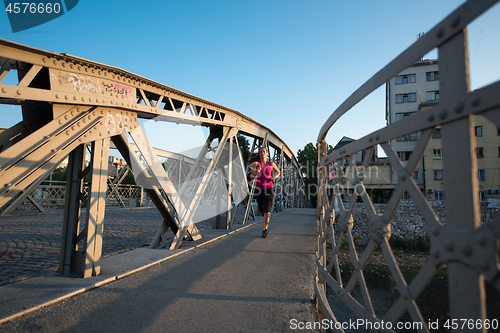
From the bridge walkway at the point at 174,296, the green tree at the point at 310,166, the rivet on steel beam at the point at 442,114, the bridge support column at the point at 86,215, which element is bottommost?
the bridge walkway at the point at 174,296

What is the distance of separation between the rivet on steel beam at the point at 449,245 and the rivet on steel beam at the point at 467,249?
0.04m

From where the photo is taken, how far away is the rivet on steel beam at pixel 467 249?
89cm

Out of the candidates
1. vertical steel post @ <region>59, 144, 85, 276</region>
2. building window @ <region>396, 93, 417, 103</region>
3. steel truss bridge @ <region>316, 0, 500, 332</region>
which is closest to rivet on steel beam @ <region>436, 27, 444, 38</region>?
steel truss bridge @ <region>316, 0, 500, 332</region>

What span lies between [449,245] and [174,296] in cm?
239

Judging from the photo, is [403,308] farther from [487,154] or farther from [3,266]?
[3,266]

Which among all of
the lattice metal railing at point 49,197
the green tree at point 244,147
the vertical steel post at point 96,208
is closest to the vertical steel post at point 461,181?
Answer: the vertical steel post at point 96,208

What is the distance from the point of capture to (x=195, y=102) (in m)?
5.29

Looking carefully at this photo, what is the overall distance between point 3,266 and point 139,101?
2.98 metres

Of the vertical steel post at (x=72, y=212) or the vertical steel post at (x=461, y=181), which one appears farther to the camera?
the vertical steel post at (x=72, y=212)

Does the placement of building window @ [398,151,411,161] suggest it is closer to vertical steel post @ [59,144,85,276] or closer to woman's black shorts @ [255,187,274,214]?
vertical steel post @ [59,144,85,276]

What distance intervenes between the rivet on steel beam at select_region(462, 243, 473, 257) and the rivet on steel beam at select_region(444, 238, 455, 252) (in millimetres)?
41

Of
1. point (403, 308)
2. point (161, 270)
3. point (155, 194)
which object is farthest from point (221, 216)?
point (403, 308)

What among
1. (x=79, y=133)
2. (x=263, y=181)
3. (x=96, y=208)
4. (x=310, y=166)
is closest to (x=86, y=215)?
(x=96, y=208)

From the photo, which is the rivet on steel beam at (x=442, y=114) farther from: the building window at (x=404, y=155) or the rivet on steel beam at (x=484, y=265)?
the rivet on steel beam at (x=484, y=265)
